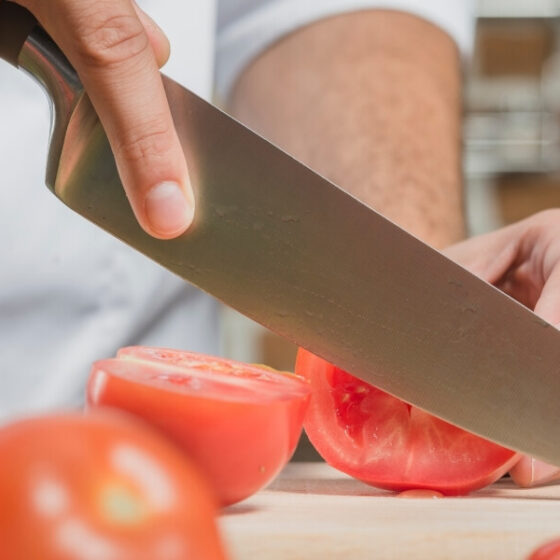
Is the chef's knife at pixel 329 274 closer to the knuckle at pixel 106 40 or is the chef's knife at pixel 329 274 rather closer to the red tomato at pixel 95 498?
the knuckle at pixel 106 40

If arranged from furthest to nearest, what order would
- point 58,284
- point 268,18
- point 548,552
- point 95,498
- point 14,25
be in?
point 268,18 < point 58,284 < point 14,25 < point 548,552 < point 95,498

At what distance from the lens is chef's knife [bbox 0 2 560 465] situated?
29.2 inches

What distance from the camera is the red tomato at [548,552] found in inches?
22.8

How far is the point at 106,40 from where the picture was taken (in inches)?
25.6

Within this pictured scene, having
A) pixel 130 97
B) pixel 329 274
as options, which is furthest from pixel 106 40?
pixel 329 274

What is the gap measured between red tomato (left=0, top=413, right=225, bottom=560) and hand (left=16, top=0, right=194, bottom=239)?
0.72ft

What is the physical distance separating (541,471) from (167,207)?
0.41 meters

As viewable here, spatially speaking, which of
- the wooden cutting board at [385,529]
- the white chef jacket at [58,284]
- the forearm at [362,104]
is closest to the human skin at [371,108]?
the forearm at [362,104]

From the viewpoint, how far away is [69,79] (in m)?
0.71

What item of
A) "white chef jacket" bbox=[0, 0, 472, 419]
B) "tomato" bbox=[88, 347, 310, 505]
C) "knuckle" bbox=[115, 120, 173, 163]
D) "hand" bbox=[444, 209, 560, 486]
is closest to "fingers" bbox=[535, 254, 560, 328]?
"hand" bbox=[444, 209, 560, 486]

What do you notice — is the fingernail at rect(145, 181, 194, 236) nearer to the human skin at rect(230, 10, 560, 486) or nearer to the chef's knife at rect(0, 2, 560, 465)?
the chef's knife at rect(0, 2, 560, 465)

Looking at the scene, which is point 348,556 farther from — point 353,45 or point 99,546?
point 353,45

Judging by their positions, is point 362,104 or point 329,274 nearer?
point 329,274

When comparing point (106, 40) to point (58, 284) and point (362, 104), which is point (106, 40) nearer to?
point (58, 284)
